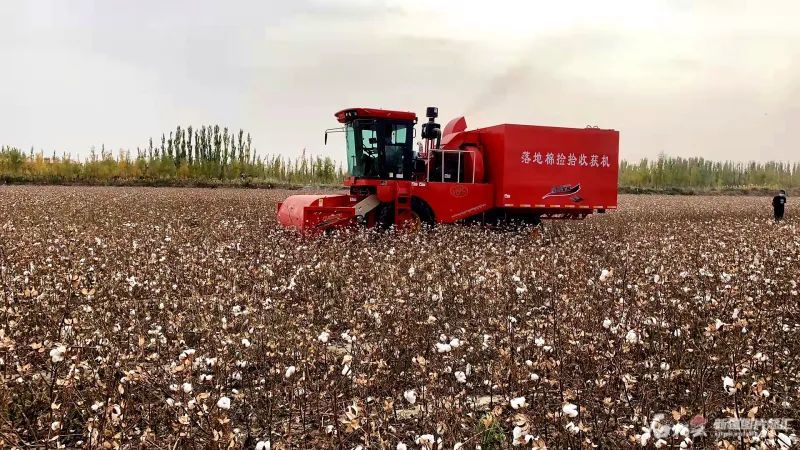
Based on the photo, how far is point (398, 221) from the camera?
15.8 metres

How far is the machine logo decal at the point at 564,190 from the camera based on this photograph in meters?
17.4

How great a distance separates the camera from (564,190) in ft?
57.7

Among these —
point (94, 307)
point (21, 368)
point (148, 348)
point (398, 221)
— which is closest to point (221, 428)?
point (21, 368)

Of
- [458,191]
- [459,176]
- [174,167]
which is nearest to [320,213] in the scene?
[458,191]

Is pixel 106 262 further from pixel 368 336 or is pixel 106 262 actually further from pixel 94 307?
pixel 368 336

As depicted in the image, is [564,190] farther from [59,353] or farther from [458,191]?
[59,353]

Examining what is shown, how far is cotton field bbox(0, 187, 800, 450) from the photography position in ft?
14.2

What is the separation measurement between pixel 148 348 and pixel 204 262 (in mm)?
3898

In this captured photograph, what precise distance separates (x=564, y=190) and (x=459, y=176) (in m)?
2.93

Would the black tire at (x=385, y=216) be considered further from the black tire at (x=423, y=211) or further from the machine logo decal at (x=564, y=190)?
the machine logo decal at (x=564, y=190)

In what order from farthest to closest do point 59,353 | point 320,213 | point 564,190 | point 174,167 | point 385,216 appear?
point 174,167
point 564,190
point 385,216
point 320,213
point 59,353

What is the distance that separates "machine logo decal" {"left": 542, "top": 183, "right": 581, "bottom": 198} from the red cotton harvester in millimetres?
27

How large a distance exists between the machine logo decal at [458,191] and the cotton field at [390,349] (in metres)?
4.85

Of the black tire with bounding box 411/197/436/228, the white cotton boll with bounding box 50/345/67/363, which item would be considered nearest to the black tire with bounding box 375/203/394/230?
the black tire with bounding box 411/197/436/228
